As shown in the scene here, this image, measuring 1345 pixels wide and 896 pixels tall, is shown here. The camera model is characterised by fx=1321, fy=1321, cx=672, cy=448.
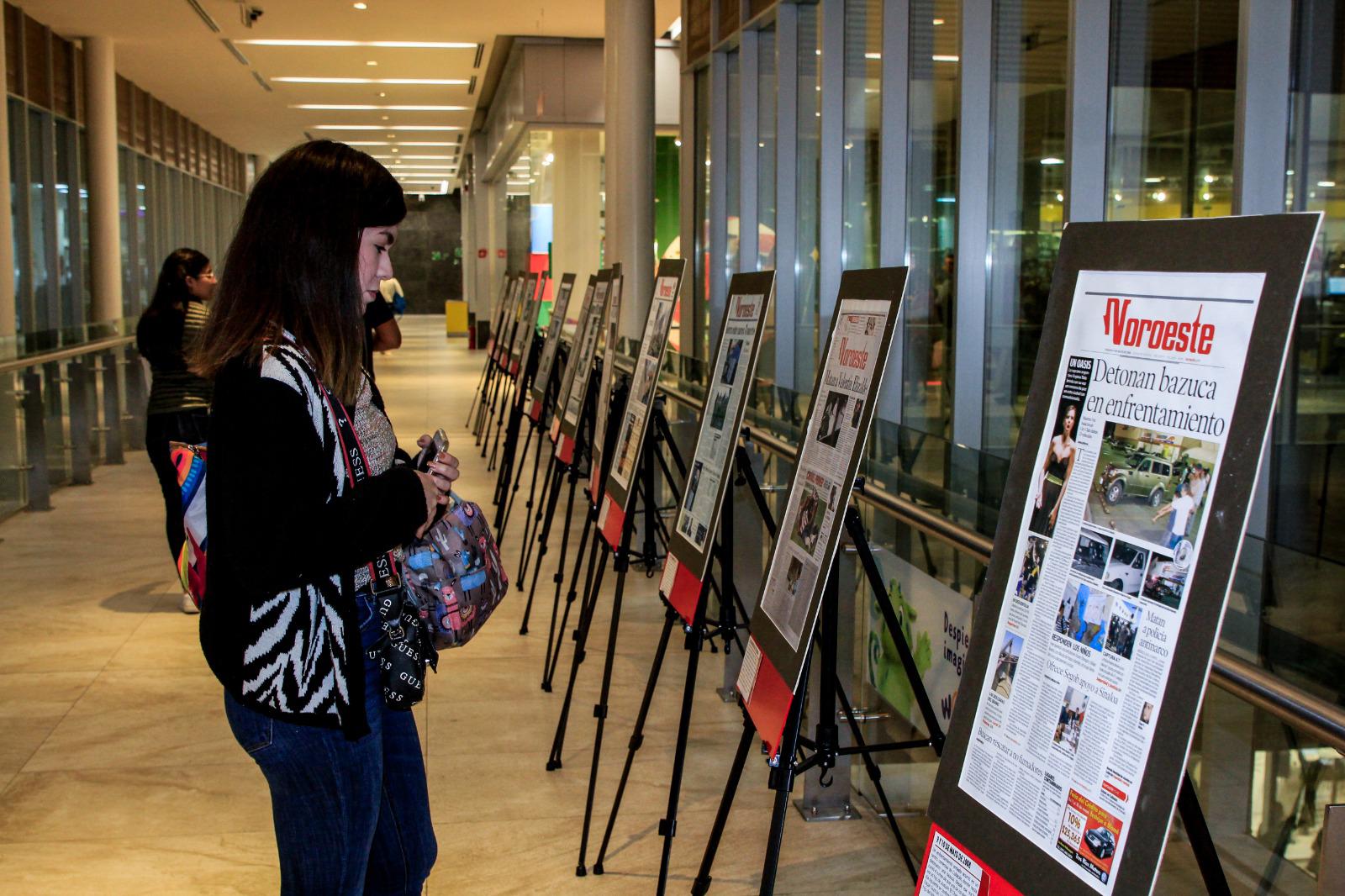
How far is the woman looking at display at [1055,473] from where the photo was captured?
1616mm

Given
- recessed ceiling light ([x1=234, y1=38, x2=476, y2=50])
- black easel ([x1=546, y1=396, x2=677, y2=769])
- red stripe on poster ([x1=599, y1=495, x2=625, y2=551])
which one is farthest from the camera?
recessed ceiling light ([x1=234, y1=38, x2=476, y2=50])

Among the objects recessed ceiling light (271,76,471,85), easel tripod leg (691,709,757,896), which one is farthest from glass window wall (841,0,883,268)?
recessed ceiling light (271,76,471,85)

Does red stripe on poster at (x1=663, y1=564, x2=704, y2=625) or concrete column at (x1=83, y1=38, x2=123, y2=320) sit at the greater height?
concrete column at (x1=83, y1=38, x2=123, y2=320)

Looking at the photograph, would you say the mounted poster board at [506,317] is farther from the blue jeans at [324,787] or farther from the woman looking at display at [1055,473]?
the woman looking at display at [1055,473]

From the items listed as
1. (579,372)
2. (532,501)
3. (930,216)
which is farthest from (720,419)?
(532,501)

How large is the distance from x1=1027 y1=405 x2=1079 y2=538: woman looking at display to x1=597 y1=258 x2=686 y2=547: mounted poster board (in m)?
2.24

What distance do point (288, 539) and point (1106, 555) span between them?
1051mm

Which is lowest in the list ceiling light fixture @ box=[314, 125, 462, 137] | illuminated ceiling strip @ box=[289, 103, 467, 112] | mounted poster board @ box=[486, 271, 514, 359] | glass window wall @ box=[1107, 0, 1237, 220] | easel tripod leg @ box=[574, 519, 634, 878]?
easel tripod leg @ box=[574, 519, 634, 878]

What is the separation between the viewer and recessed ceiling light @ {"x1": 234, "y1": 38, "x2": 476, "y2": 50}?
1536 centimetres

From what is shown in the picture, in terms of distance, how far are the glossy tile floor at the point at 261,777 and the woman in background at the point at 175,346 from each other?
786 mm

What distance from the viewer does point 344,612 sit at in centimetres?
193

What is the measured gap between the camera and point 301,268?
75.2 inches

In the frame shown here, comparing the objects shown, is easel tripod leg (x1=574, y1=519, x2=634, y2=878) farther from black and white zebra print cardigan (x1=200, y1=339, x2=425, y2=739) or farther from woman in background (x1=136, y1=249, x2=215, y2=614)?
A: woman in background (x1=136, y1=249, x2=215, y2=614)

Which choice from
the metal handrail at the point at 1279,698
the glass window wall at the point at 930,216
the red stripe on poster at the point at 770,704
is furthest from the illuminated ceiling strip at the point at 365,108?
the metal handrail at the point at 1279,698
